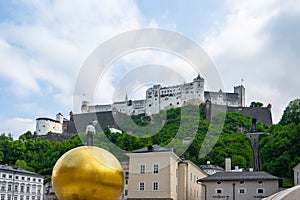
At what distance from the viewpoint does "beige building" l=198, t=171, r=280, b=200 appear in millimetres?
37344

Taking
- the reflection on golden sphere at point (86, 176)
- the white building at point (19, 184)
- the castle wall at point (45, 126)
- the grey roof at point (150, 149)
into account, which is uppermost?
the castle wall at point (45, 126)

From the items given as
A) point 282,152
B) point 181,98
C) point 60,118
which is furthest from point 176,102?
point 282,152

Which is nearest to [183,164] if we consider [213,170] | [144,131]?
[213,170]

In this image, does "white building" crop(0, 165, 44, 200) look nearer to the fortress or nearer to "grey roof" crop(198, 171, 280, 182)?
"grey roof" crop(198, 171, 280, 182)

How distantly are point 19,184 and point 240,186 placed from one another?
35.9m

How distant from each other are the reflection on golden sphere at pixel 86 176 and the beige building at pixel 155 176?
29.9m

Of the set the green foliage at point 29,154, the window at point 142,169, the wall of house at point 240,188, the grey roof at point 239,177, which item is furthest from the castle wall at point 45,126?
the wall of house at point 240,188

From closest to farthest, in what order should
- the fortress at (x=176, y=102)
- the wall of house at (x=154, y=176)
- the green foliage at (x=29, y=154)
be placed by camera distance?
the wall of house at (x=154, y=176) < the green foliage at (x=29, y=154) < the fortress at (x=176, y=102)

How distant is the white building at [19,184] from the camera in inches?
2380

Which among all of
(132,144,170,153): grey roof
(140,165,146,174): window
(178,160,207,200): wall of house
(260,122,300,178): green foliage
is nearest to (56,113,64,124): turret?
(260,122,300,178): green foliage

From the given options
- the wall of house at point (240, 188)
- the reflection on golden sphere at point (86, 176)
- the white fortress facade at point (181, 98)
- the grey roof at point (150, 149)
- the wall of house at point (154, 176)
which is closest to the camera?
the reflection on golden sphere at point (86, 176)

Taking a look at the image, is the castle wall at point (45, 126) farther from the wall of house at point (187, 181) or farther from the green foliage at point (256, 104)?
the wall of house at point (187, 181)

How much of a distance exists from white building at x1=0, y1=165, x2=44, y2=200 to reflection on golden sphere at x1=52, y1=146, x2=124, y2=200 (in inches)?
2128

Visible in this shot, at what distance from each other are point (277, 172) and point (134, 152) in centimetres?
2548
